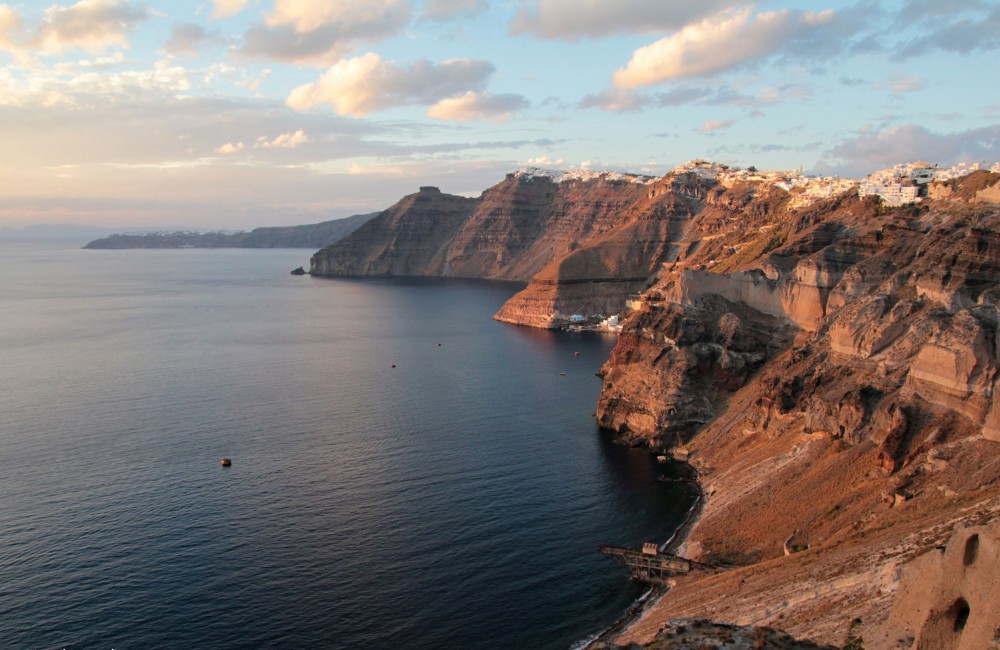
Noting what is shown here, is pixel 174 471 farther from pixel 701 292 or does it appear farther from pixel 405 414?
pixel 701 292

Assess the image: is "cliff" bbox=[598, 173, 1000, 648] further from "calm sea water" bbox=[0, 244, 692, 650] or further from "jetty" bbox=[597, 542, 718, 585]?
"calm sea water" bbox=[0, 244, 692, 650]

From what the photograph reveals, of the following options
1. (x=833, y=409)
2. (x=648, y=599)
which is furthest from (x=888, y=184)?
(x=648, y=599)

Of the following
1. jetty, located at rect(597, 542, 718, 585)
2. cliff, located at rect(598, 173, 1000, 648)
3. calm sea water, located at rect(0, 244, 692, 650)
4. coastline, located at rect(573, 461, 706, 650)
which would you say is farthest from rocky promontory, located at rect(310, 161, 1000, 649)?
calm sea water, located at rect(0, 244, 692, 650)

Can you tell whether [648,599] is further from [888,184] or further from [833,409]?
[888,184]

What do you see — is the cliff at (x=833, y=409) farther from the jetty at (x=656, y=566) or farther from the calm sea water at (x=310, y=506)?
the calm sea water at (x=310, y=506)

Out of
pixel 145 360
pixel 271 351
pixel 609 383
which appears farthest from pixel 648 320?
pixel 145 360

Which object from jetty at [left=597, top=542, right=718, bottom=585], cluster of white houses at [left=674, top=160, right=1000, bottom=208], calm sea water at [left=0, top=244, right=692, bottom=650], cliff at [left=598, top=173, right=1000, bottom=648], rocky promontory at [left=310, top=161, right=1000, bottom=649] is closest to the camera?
rocky promontory at [left=310, top=161, right=1000, bottom=649]
